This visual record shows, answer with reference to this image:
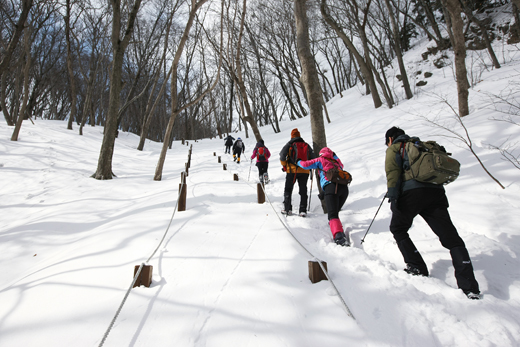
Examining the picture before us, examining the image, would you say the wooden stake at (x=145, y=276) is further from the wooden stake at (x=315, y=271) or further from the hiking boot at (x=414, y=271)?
the hiking boot at (x=414, y=271)

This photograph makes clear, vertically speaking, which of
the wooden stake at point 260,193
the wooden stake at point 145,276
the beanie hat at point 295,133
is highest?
the beanie hat at point 295,133

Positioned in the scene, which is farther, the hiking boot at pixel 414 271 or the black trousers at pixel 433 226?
the hiking boot at pixel 414 271

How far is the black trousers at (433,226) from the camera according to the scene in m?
2.15

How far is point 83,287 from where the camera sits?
7.72 ft

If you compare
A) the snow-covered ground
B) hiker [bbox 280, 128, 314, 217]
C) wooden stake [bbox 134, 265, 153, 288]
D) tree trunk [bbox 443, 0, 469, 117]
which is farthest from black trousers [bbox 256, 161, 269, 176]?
tree trunk [bbox 443, 0, 469, 117]

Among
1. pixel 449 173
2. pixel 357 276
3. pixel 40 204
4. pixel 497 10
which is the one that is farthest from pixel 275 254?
pixel 497 10

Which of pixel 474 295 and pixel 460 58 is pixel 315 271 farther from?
pixel 460 58

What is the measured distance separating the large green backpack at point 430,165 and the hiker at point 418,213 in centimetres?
8

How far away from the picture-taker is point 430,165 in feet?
7.47

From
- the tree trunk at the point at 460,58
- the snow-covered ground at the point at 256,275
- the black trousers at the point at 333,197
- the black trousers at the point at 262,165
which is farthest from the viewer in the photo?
the black trousers at the point at 262,165

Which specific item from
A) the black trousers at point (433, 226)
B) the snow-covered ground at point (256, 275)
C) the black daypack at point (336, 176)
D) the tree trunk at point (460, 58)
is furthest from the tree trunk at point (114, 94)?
the tree trunk at point (460, 58)

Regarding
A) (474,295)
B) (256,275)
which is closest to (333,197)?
(256,275)

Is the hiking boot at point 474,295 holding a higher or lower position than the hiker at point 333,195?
lower

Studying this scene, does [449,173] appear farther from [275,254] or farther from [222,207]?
[222,207]
